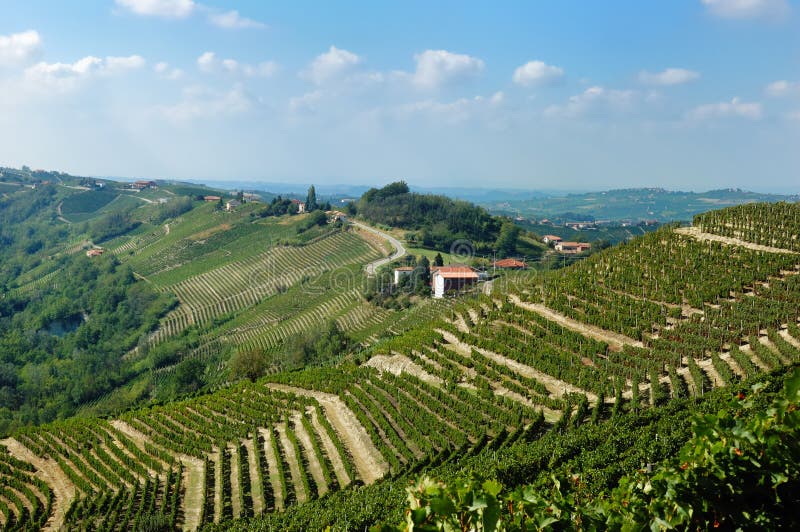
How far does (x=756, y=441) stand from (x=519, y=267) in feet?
219

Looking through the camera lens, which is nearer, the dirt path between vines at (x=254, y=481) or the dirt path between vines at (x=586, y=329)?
the dirt path between vines at (x=254, y=481)

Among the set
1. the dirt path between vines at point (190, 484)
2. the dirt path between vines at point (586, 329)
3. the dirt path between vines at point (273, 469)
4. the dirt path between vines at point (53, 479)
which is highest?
the dirt path between vines at point (586, 329)

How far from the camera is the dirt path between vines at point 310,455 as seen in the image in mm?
21783

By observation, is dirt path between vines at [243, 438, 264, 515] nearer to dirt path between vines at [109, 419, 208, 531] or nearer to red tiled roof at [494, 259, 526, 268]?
dirt path between vines at [109, 419, 208, 531]

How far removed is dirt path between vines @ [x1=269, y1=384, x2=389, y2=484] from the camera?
22.3 meters

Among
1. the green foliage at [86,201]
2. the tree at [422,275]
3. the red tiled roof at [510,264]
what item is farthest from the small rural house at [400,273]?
the green foliage at [86,201]

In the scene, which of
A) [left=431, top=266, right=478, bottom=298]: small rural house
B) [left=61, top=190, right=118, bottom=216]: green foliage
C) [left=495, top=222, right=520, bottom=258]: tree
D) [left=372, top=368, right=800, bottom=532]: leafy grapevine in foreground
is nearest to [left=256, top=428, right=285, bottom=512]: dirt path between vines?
[left=372, top=368, right=800, bottom=532]: leafy grapevine in foreground

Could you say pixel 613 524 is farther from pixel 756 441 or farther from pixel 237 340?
pixel 237 340

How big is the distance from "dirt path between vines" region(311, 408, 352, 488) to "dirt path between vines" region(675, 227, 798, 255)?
96.5 feet

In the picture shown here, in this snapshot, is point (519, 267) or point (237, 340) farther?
point (519, 267)

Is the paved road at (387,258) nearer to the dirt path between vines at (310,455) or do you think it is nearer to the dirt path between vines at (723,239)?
the dirt path between vines at (723,239)

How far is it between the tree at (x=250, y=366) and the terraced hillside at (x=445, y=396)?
7.09 meters

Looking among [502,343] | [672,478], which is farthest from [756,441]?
[502,343]

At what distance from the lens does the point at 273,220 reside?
109m
